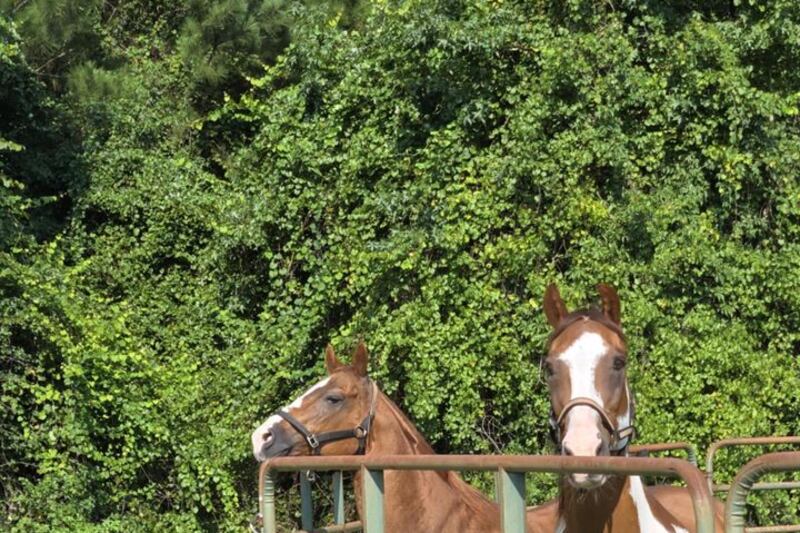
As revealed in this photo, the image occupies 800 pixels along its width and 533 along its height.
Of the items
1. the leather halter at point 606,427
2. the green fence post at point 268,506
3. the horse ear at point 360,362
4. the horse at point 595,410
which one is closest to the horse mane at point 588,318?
the horse at point 595,410

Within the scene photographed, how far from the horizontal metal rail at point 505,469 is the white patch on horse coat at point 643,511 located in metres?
0.88

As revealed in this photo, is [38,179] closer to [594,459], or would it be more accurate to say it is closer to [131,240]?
[131,240]

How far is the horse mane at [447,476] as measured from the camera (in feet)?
17.6

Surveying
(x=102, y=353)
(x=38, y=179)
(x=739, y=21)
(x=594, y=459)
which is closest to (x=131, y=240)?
(x=38, y=179)

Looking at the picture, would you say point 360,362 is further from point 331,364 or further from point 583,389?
point 583,389

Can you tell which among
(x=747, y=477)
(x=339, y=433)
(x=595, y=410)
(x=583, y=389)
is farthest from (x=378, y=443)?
(x=747, y=477)

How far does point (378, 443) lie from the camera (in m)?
5.79

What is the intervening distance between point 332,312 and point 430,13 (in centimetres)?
315

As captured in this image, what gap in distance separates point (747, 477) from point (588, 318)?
1880 millimetres

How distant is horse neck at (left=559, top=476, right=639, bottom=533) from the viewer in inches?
147

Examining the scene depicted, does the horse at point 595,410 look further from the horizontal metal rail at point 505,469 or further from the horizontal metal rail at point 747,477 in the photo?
the horizontal metal rail at point 747,477

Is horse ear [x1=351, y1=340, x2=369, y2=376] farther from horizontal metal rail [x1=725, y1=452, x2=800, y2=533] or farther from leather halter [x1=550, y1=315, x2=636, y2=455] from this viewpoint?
horizontal metal rail [x1=725, y1=452, x2=800, y2=533]

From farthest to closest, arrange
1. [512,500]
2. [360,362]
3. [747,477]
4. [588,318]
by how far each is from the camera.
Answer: [360,362] < [588,318] < [512,500] < [747,477]

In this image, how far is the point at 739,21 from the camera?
11250mm
